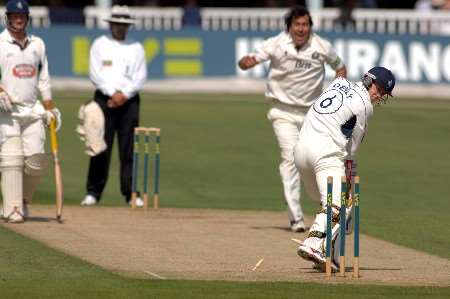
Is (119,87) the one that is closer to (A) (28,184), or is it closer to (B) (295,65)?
(A) (28,184)

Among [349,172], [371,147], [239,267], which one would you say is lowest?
[371,147]

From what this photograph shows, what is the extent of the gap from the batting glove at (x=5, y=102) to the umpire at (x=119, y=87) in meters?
2.80

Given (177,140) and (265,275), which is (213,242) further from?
(177,140)

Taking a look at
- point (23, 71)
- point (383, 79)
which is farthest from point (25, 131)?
point (383, 79)

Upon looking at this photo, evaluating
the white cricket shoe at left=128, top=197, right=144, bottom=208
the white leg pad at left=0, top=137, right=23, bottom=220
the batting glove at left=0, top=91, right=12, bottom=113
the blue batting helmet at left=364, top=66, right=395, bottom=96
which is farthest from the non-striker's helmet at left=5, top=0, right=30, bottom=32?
the blue batting helmet at left=364, top=66, right=395, bottom=96

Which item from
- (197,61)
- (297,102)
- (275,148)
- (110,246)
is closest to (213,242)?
(110,246)

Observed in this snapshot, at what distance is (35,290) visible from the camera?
11609mm

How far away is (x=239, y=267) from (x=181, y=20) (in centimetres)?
2296

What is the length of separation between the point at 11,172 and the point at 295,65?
10.8 feet

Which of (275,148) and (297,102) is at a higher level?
(297,102)

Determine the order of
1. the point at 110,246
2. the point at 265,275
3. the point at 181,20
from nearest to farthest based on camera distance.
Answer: the point at 265,275, the point at 110,246, the point at 181,20

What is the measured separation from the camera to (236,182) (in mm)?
21906

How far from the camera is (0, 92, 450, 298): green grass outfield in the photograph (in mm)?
11828

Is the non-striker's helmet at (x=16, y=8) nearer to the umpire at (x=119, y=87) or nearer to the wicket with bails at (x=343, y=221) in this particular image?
the umpire at (x=119, y=87)
